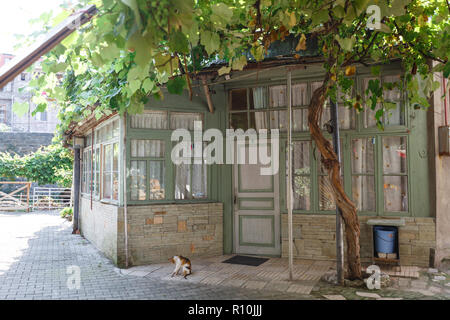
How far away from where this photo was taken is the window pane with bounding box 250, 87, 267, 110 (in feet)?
23.2

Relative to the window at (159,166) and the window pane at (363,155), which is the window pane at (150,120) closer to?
the window at (159,166)

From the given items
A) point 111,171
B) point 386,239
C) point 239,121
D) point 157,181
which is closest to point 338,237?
point 386,239

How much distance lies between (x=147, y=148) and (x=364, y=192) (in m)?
4.00

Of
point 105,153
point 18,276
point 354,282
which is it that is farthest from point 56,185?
point 354,282

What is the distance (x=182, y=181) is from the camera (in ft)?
22.8

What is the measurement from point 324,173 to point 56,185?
18195 mm

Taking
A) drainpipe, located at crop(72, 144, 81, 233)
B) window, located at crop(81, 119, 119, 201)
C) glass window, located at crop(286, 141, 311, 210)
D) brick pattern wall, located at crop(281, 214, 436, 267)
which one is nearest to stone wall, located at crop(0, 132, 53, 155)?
drainpipe, located at crop(72, 144, 81, 233)

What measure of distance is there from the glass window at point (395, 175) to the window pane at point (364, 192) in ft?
0.68

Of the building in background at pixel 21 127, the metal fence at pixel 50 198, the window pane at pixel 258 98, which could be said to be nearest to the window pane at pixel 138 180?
the window pane at pixel 258 98

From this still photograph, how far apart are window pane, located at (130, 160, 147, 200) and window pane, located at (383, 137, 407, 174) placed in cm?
429

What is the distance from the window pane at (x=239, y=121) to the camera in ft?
23.4

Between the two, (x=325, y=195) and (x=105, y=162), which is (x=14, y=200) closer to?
(x=105, y=162)
